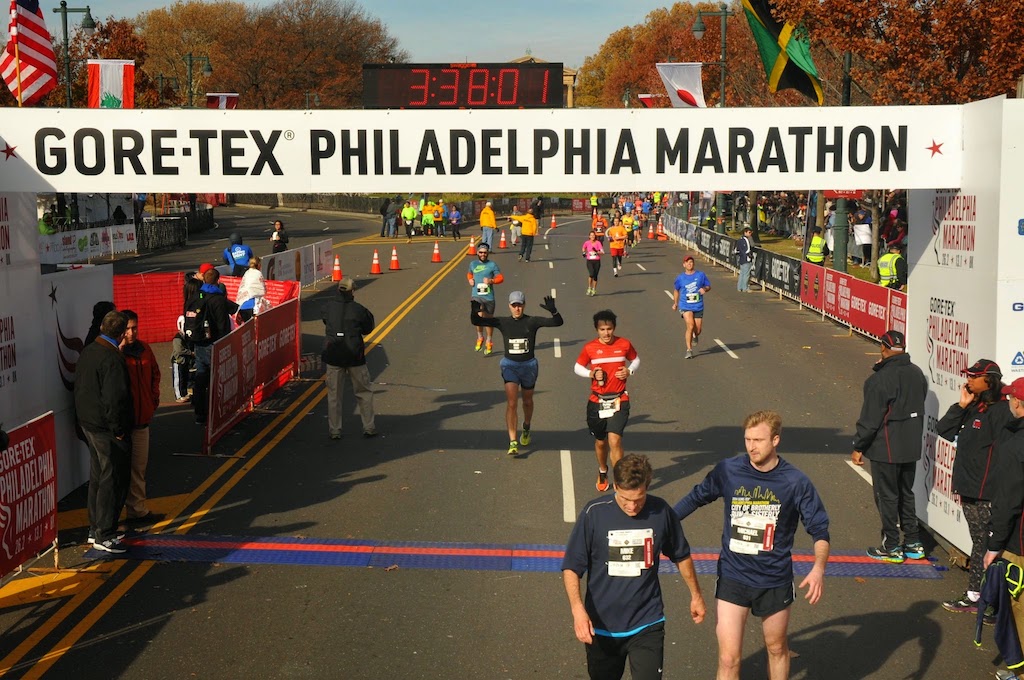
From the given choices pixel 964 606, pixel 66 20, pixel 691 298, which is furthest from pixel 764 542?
pixel 66 20

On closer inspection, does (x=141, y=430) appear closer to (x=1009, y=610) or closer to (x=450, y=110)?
(x=450, y=110)

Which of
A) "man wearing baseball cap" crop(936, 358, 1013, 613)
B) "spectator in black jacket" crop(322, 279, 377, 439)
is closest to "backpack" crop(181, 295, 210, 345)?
"spectator in black jacket" crop(322, 279, 377, 439)

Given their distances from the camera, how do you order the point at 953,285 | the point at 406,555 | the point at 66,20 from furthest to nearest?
the point at 66,20 → the point at 953,285 → the point at 406,555

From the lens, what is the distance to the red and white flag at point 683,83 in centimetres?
1952

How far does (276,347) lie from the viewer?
17328 mm

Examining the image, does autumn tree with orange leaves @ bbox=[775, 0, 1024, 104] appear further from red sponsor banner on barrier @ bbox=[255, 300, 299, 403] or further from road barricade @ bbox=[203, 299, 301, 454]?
road barricade @ bbox=[203, 299, 301, 454]

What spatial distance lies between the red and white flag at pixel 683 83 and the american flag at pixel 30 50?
10.0 m

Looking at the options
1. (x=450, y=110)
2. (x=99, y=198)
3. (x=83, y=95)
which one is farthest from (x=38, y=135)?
(x=99, y=198)

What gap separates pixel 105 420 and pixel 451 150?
162 inches

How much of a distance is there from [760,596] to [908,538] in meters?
3.98

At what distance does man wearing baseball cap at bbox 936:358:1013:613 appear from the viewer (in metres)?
8.19

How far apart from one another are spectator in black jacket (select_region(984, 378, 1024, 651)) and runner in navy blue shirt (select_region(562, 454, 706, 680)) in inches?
98.3

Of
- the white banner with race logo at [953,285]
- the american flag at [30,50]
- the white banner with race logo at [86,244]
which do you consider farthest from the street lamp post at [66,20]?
the white banner with race logo at [953,285]

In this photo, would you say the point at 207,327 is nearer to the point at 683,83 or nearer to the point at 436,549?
the point at 436,549
